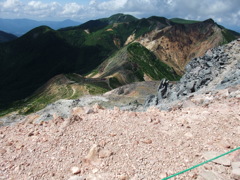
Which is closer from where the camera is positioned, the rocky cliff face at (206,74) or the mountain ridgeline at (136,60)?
the rocky cliff face at (206,74)

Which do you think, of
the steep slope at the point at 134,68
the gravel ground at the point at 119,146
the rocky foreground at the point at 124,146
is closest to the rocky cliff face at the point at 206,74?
the rocky foreground at the point at 124,146

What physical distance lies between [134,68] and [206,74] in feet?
287

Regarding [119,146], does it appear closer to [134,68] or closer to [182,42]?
[134,68]

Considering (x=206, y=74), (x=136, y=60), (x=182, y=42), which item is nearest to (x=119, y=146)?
(x=206, y=74)

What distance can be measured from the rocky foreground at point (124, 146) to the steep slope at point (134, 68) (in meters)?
90.3

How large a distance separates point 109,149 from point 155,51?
155 metres

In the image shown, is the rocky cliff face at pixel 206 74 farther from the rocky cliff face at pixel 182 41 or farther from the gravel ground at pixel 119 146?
the rocky cliff face at pixel 182 41

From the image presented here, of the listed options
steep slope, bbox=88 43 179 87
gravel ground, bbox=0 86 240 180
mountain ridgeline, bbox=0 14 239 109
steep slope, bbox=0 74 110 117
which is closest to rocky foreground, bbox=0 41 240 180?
gravel ground, bbox=0 86 240 180

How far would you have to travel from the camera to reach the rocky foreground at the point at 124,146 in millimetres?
9812

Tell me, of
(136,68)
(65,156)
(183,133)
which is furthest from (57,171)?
(136,68)

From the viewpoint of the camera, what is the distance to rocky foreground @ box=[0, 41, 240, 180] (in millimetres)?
9812

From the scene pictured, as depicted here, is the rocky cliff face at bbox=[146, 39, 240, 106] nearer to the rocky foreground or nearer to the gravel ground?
the rocky foreground

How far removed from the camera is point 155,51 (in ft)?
528

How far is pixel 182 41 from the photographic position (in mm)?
171375
